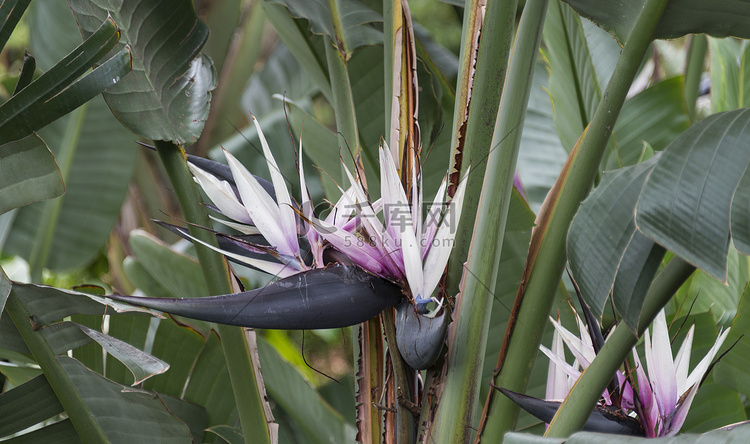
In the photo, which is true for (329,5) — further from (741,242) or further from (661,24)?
(741,242)

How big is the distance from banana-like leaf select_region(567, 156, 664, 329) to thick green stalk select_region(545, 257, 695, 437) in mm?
28

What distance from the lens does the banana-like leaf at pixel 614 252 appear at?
0.27m

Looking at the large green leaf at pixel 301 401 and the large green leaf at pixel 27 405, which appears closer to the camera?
the large green leaf at pixel 27 405

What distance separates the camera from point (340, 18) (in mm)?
544

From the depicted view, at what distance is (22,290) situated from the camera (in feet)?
1.26

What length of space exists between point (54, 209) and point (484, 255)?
0.87m

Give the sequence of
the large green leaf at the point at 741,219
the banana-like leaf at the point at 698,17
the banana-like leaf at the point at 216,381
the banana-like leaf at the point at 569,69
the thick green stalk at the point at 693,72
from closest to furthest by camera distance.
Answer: the large green leaf at the point at 741,219 < the banana-like leaf at the point at 698,17 < the banana-like leaf at the point at 216,381 < the banana-like leaf at the point at 569,69 < the thick green stalk at the point at 693,72

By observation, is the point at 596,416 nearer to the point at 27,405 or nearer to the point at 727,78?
the point at 27,405

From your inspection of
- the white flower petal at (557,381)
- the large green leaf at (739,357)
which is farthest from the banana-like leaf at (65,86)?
the large green leaf at (739,357)

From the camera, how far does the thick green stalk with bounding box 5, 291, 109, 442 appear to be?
38 centimetres

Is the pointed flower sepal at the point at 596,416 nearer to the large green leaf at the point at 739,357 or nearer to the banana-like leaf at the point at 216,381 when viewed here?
the large green leaf at the point at 739,357

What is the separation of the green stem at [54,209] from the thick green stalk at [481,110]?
0.79m

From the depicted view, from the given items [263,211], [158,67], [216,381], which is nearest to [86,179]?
[216,381]

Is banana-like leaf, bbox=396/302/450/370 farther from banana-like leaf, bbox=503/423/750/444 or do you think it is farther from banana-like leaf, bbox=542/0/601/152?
banana-like leaf, bbox=542/0/601/152
